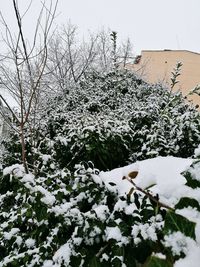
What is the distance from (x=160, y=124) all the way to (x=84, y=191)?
2.79 m

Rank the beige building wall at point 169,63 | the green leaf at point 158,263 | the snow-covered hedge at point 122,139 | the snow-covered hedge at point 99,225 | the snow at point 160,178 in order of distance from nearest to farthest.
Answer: the green leaf at point 158,263 → the snow-covered hedge at point 99,225 → the snow at point 160,178 → the snow-covered hedge at point 122,139 → the beige building wall at point 169,63

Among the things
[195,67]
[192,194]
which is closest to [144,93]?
[192,194]

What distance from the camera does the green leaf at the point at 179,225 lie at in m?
0.90

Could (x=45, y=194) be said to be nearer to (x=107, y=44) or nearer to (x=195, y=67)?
(x=107, y=44)

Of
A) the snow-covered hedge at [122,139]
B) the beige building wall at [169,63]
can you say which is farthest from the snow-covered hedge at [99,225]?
the beige building wall at [169,63]

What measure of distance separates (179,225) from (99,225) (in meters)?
1.02

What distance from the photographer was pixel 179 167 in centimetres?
211

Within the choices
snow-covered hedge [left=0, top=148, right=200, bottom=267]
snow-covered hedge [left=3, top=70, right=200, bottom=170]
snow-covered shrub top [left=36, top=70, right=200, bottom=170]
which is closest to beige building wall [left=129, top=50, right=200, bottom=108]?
snow-covered hedge [left=3, top=70, right=200, bottom=170]

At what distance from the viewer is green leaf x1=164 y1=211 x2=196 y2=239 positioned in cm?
90

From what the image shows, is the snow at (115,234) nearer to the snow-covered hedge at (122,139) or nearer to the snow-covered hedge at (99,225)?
the snow-covered hedge at (99,225)

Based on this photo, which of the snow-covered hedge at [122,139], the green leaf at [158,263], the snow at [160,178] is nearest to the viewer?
the green leaf at [158,263]

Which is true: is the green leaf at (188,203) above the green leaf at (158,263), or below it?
above

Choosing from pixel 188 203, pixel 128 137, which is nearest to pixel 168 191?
pixel 188 203

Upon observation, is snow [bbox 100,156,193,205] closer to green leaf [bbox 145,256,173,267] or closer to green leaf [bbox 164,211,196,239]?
green leaf [bbox 164,211,196,239]
